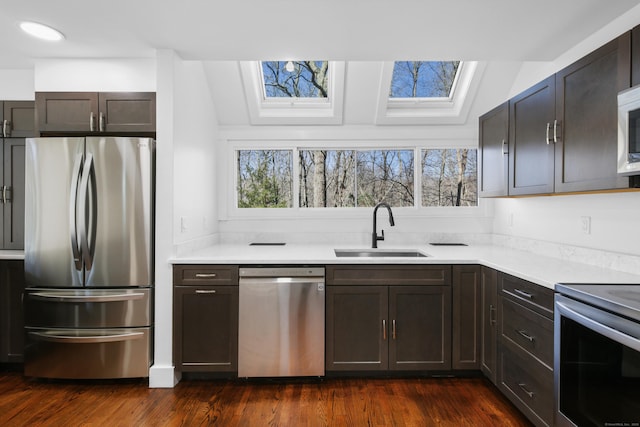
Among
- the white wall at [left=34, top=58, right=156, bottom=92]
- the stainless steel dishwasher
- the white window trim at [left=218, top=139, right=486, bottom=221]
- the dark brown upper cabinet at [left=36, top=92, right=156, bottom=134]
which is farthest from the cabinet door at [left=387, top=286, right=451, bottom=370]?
the white wall at [left=34, top=58, right=156, bottom=92]

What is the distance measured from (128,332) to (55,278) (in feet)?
2.12

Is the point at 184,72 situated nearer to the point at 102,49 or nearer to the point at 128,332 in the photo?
the point at 102,49

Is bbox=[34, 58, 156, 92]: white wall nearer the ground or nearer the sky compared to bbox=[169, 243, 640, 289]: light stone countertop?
nearer the sky

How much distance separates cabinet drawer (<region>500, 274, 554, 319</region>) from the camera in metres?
1.80

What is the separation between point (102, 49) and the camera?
8.32 ft

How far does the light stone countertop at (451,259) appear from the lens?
190 centimetres

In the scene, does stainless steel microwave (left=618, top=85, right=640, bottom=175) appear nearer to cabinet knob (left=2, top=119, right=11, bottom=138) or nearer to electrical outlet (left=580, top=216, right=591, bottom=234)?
electrical outlet (left=580, top=216, right=591, bottom=234)

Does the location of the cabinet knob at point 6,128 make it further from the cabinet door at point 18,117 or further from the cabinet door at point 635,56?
the cabinet door at point 635,56

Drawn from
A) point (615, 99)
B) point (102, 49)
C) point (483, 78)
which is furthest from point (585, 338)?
point (102, 49)

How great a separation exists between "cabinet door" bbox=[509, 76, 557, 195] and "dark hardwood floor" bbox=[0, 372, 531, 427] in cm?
145

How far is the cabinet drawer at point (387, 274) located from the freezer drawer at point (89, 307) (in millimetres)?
1360

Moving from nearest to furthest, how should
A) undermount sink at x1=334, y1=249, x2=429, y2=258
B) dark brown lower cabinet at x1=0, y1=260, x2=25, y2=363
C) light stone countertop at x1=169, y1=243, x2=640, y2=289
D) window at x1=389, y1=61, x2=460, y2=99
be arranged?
light stone countertop at x1=169, y1=243, x2=640, y2=289 < dark brown lower cabinet at x1=0, y1=260, x2=25, y2=363 < undermount sink at x1=334, y1=249, x2=429, y2=258 < window at x1=389, y1=61, x2=460, y2=99

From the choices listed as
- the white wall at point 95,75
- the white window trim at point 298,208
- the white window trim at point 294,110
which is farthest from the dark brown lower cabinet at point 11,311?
the white window trim at point 294,110

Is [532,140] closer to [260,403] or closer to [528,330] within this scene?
[528,330]
